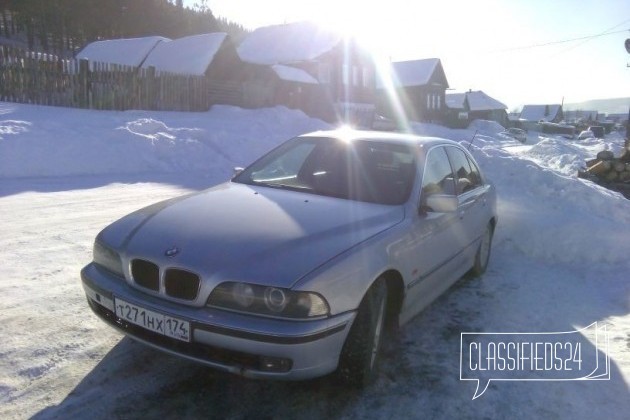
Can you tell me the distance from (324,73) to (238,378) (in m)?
33.7

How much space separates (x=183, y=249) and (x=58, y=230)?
3451 millimetres

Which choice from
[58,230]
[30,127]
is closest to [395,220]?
[58,230]

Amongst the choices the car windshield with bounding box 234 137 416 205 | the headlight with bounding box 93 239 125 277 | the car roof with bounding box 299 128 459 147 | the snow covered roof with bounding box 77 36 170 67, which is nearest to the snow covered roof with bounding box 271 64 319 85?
the snow covered roof with bounding box 77 36 170 67

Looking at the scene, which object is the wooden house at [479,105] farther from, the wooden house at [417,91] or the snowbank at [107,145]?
the snowbank at [107,145]

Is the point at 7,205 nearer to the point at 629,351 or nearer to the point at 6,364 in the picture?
the point at 6,364

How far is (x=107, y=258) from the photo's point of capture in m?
2.96

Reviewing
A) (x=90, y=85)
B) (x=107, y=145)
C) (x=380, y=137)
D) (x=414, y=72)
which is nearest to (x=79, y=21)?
(x=90, y=85)

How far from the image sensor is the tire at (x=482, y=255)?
16.5 ft

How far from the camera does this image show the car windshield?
11.9 feet

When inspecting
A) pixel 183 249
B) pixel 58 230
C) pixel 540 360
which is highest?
pixel 183 249

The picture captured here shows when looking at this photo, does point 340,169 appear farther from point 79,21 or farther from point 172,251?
point 79,21

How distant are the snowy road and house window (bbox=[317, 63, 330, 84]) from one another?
102ft

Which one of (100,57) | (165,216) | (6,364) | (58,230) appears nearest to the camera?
(6,364)

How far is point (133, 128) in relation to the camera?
11.8 meters
